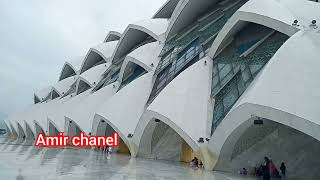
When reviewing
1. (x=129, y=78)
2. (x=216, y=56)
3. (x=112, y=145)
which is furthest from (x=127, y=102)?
(x=216, y=56)

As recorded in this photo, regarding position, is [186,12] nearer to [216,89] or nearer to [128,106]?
[128,106]

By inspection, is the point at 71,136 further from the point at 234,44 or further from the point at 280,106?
the point at 280,106

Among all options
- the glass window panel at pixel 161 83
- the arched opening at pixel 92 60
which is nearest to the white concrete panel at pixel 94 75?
the arched opening at pixel 92 60

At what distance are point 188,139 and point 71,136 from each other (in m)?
16.0

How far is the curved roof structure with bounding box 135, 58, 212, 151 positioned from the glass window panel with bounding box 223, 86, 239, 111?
46.4 inches

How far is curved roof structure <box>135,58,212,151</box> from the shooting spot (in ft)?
44.8

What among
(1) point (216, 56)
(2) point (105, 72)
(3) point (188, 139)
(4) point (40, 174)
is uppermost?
(2) point (105, 72)

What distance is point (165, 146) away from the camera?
18453 mm

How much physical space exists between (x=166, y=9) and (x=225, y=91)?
67.1ft

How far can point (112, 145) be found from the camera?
72.4 ft

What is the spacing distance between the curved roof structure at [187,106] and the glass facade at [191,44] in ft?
5.19

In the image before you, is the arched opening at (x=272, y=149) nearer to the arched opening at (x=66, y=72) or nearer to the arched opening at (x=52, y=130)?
the arched opening at (x=52, y=130)

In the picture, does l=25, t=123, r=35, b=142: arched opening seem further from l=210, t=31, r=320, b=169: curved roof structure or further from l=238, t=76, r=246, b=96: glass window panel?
l=210, t=31, r=320, b=169: curved roof structure

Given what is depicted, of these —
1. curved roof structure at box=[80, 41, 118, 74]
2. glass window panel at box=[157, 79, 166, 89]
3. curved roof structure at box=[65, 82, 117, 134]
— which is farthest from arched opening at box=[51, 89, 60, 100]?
glass window panel at box=[157, 79, 166, 89]
